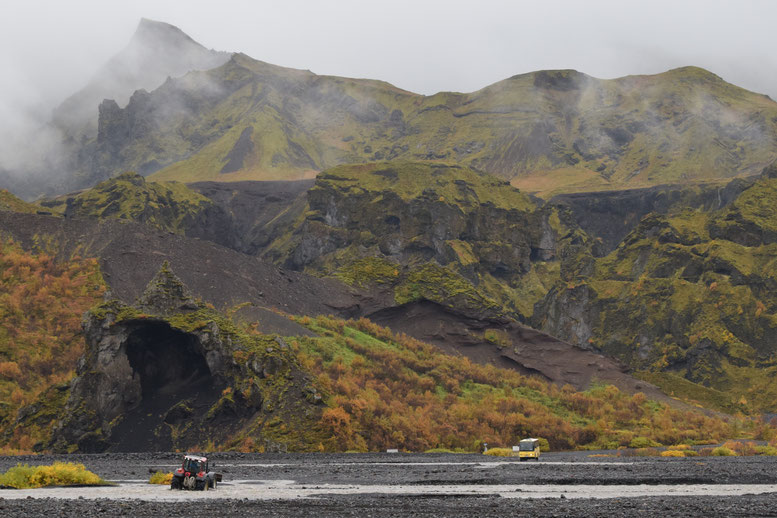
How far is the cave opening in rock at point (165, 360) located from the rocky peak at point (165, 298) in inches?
59.3

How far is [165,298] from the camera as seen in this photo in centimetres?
6962

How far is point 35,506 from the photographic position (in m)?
23.0

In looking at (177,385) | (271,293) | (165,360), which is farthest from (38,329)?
(271,293)

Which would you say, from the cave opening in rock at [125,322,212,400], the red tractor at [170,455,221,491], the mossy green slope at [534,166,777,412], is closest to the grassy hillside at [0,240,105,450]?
the cave opening in rock at [125,322,212,400]

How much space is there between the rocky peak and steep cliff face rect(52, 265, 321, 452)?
91 mm

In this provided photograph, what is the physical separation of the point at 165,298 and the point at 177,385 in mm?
7729

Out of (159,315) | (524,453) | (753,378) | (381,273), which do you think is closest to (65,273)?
(159,315)

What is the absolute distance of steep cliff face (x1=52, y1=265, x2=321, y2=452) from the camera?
198ft

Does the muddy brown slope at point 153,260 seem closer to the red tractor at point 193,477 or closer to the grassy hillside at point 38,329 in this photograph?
the grassy hillside at point 38,329

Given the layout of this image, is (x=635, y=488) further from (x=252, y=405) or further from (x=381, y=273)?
(x=381, y=273)

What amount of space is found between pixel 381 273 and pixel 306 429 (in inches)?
2176

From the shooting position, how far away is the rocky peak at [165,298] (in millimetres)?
68750

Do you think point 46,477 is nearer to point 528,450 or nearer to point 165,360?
point 528,450

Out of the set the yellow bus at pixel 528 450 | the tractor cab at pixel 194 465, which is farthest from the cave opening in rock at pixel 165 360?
the tractor cab at pixel 194 465
